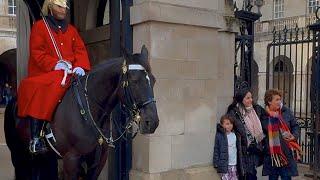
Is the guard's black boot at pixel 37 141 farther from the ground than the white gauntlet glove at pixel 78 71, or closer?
closer

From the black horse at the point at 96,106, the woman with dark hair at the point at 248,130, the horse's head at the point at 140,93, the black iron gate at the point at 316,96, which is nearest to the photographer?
the horse's head at the point at 140,93

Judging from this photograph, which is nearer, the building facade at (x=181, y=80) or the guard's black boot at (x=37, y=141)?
the guard's black boot at (x=37, y=141)

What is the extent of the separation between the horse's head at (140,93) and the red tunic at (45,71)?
79cm

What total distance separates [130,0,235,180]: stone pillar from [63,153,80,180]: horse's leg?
134 centimetres

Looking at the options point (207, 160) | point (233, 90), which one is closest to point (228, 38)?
point (233, 90)

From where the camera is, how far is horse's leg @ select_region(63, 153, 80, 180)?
4.09 metres

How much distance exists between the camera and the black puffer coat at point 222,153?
5824mm

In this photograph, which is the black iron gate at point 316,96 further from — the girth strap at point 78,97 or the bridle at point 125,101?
the girth strap at point 78,97

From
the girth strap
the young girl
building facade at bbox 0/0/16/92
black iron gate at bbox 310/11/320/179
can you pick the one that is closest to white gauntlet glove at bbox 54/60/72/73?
the girth strap

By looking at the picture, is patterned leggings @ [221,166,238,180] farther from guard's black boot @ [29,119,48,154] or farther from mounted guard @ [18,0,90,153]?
guard's black boot @ [29,119,48,154]

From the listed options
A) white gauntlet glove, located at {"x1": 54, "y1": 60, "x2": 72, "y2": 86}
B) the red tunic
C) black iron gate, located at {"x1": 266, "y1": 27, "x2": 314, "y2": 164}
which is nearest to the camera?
the red tunic

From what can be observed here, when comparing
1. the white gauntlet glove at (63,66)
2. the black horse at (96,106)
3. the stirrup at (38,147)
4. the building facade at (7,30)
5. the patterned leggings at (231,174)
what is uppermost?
the building facade at (7,30)

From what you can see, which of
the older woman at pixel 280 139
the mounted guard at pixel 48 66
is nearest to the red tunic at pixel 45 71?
the mounted guard at pixel 48 66

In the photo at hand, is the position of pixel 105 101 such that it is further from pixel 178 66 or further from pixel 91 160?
pixel 178 66
